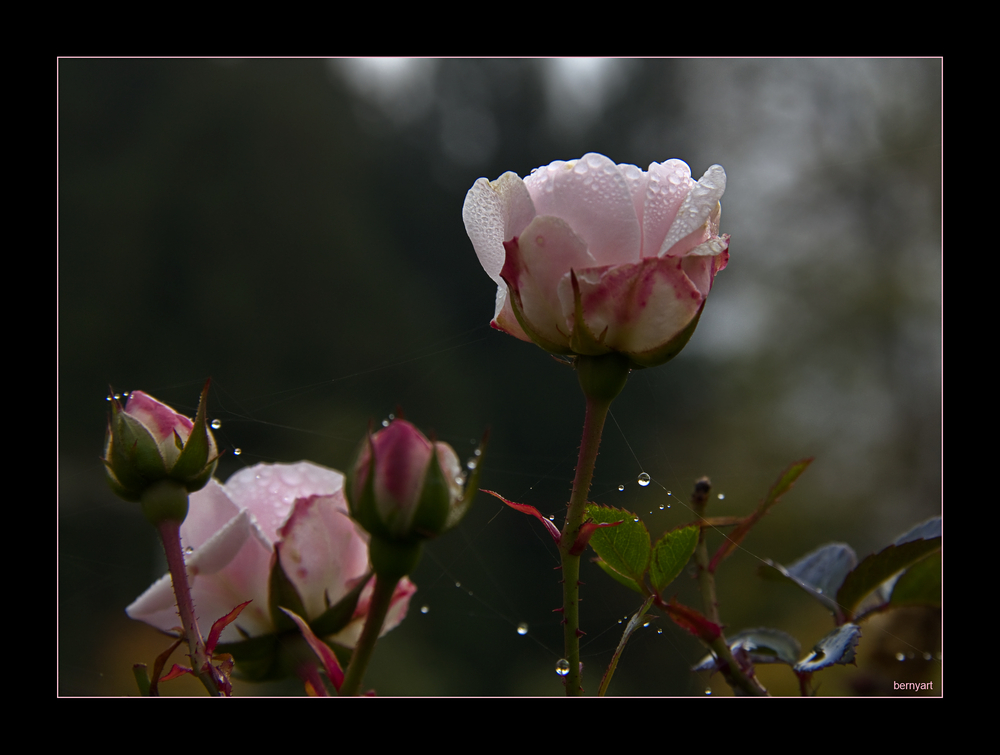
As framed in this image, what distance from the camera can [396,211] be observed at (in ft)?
21.3

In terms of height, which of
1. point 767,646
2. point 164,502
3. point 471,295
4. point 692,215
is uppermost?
point 471,295

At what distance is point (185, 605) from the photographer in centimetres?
27

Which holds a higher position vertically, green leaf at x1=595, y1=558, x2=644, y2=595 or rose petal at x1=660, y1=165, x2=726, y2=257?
rose petal at x1=660, y1=165, x2=726, y2=257

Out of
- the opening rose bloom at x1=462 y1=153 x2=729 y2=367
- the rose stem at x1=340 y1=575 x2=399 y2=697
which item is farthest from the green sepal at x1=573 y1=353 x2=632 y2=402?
the rose stem at x1=340 y1=575 x2=399 y2=697

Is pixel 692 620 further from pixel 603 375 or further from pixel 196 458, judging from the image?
pixel 196 458

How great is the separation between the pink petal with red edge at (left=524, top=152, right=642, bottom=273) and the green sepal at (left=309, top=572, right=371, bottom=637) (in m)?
0.17

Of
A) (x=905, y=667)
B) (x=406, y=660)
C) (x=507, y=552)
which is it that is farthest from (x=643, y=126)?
(x=905, y=667)

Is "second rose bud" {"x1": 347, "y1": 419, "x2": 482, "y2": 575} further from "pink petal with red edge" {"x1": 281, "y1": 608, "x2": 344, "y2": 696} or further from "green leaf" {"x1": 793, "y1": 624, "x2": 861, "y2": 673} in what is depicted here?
"green leaf" {"x1": 793, "y1": 624, "x2": 861, "y2": 673}

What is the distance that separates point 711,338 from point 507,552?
356cm

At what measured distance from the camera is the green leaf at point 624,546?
0.30 m

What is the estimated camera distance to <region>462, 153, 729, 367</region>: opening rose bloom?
0.26 m

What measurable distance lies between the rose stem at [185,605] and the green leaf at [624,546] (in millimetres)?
165

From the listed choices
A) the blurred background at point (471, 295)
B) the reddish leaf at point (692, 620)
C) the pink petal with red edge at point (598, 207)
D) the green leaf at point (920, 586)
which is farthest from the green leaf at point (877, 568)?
the blurred background at point (471, 295)

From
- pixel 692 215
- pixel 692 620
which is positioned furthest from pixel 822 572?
pixel 692 215
